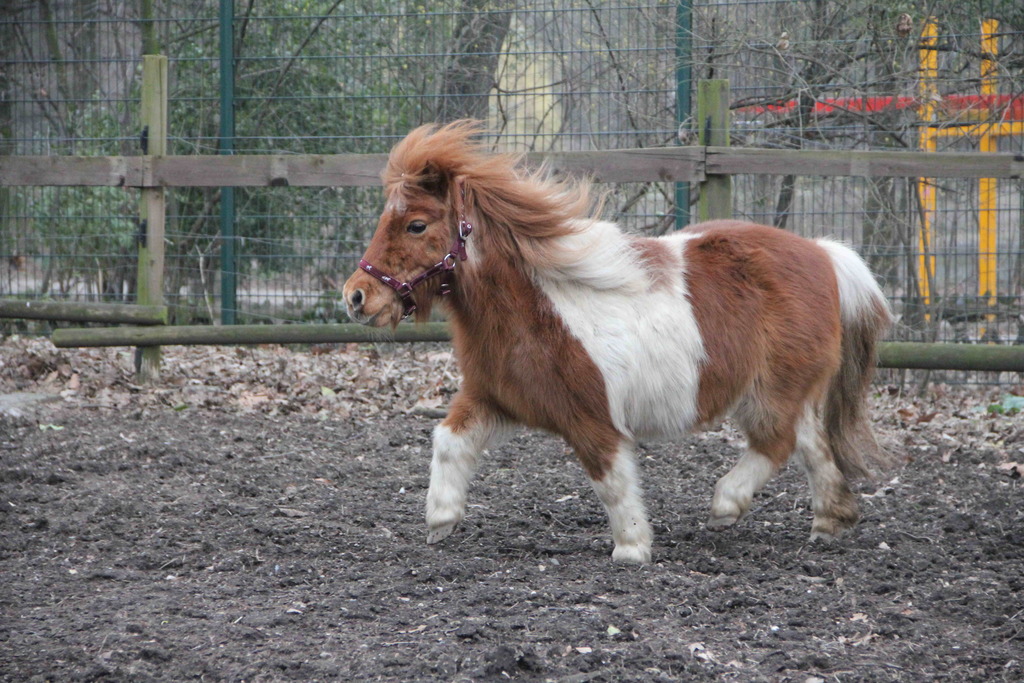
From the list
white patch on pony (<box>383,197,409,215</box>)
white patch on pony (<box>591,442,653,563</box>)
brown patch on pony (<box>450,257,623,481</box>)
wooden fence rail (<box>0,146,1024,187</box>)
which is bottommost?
white patch on pony (<box>591,442,653,563</box>)

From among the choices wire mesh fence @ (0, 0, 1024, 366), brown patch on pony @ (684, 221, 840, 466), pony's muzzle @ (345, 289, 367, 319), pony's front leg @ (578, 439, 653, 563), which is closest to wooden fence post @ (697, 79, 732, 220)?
wire mesh fence @ (0, 0, 1024, 366)

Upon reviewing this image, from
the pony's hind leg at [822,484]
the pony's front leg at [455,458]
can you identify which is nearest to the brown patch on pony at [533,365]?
the pony's front leg at [455,458]

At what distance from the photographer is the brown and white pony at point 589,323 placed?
3879 millimetres

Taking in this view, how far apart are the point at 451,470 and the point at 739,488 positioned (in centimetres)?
114

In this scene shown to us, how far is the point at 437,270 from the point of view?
12.8ft

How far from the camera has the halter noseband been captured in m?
3.86

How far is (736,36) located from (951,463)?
3.68 m

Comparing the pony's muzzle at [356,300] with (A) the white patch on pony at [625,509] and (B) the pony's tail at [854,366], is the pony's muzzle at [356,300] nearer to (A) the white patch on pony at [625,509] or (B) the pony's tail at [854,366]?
(A) the white patch on pony at [625,509]

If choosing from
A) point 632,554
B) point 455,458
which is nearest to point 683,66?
point 455,458

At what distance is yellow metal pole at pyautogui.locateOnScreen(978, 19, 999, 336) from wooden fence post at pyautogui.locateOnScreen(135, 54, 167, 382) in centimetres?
575

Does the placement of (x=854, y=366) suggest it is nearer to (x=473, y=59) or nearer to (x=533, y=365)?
(x=533, y=365)

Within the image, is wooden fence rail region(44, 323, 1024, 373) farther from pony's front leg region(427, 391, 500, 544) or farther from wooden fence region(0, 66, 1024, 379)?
pony's front leg region(427, 391, 500, 544)

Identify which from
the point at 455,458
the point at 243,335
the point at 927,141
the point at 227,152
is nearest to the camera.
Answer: the point at 455,458

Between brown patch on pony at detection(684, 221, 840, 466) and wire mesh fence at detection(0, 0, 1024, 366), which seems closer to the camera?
brown patch on pony at detection(684, 221, 840, 466)
